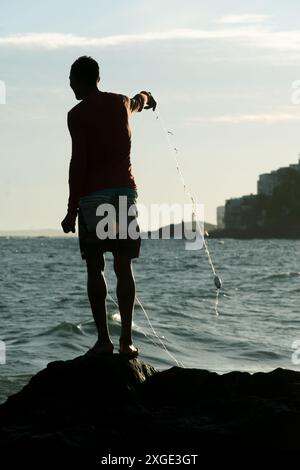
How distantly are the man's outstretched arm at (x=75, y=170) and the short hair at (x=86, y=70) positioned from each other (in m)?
0.27

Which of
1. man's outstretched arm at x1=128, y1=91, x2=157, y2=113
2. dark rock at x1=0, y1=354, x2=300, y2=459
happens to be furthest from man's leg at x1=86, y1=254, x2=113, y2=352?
man's outstretched arm at x1=128, y1=91, x2=157, y2=113

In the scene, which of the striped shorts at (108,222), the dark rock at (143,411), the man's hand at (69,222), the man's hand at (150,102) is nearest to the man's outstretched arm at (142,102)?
the man's hand at (150,102)

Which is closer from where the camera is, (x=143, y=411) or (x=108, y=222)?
(x=143, y=411)

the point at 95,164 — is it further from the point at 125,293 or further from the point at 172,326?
the point at 172,326

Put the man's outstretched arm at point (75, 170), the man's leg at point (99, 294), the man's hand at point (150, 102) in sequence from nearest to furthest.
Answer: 1. the man's outstretched arm at point (75, 170)
2. the man's leg at point (99, 294)
3. the man's hand at point (150, 102)

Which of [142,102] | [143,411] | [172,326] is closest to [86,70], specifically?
[142,102]

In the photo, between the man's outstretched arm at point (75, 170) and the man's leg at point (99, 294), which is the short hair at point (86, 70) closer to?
the man's outstretched arm at point (75, 170)

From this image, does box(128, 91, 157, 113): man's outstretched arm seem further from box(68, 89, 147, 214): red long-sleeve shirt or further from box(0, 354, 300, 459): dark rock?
box(0, 354, 300, 459): dark rock

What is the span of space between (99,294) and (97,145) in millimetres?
1057

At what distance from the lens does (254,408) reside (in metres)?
6.20

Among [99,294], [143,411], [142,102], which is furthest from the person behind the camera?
[142,102]

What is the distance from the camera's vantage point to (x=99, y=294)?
7332 millimetres

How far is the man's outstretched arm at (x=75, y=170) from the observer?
713cm

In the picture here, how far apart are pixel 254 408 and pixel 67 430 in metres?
1.13
